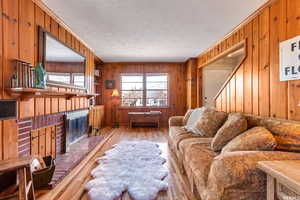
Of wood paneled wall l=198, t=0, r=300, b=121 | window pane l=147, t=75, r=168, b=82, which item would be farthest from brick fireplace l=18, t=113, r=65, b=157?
window pane l=147, t=75, r=168, b=82

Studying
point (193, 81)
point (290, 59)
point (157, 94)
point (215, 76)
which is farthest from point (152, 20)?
point (157, 94)

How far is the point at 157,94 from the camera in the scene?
6625 millimetres

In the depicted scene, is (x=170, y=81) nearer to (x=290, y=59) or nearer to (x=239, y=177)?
(x=290, y=59)

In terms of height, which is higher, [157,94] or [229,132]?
[157,94]

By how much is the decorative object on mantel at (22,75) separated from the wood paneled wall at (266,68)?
3.10 meters

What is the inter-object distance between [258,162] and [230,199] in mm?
338

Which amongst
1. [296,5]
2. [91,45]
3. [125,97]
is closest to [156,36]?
[91,45]

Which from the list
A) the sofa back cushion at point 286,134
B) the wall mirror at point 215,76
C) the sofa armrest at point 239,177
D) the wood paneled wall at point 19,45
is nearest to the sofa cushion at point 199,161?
the sofa armrest at point 239,177

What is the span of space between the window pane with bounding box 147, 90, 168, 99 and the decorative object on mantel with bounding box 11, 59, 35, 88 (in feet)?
15.4

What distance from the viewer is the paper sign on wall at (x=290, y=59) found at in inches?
71.2

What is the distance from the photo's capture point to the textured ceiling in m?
2.34

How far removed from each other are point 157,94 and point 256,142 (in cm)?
518

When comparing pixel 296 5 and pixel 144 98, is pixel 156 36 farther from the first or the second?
pixel 144 98

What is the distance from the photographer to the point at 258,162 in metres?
1.20
